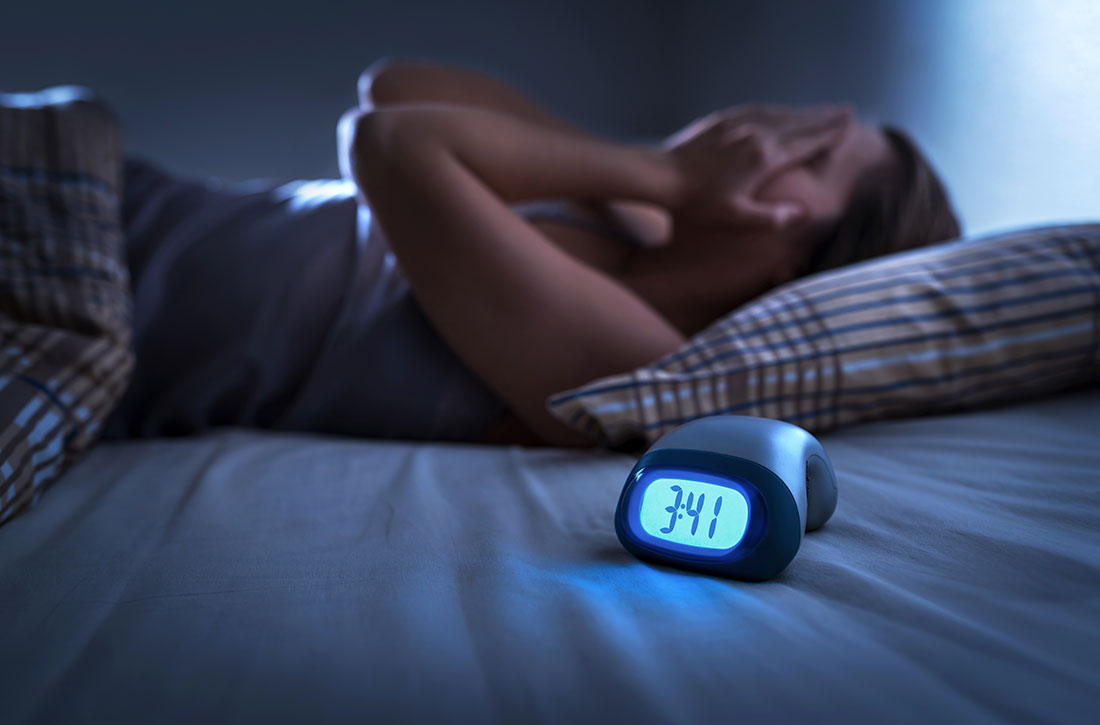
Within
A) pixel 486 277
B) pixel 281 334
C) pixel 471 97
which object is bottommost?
pixel 281 334

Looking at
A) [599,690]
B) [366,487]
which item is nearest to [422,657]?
[599,690]

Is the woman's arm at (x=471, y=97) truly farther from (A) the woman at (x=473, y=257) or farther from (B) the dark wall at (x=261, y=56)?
(B) the dark wall at (x=261, y=56)

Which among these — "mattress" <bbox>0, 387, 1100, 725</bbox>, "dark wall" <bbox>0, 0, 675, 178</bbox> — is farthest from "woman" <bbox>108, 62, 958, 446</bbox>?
"dark wall" <bbox>0, 0, 675, 178</bbox>

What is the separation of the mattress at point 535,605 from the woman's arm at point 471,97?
1.78 ft

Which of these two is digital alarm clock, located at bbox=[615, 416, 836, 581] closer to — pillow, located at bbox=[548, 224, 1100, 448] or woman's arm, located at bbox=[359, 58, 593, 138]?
pillow, located at bbox=[548, 224, 1100, 448]

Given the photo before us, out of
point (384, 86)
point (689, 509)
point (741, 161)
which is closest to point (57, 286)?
point (384, 86)

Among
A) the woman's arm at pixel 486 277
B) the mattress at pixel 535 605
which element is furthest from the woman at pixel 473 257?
the mattress at pixel 535 605

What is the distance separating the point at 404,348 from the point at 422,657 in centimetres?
56

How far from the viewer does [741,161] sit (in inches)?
36.9

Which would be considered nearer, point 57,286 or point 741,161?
point 57,286

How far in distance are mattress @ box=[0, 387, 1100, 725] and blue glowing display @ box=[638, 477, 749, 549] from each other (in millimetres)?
24

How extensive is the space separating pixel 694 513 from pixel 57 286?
2.31ft

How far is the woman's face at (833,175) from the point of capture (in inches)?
38.7

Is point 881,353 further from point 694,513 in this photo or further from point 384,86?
point 384,86
